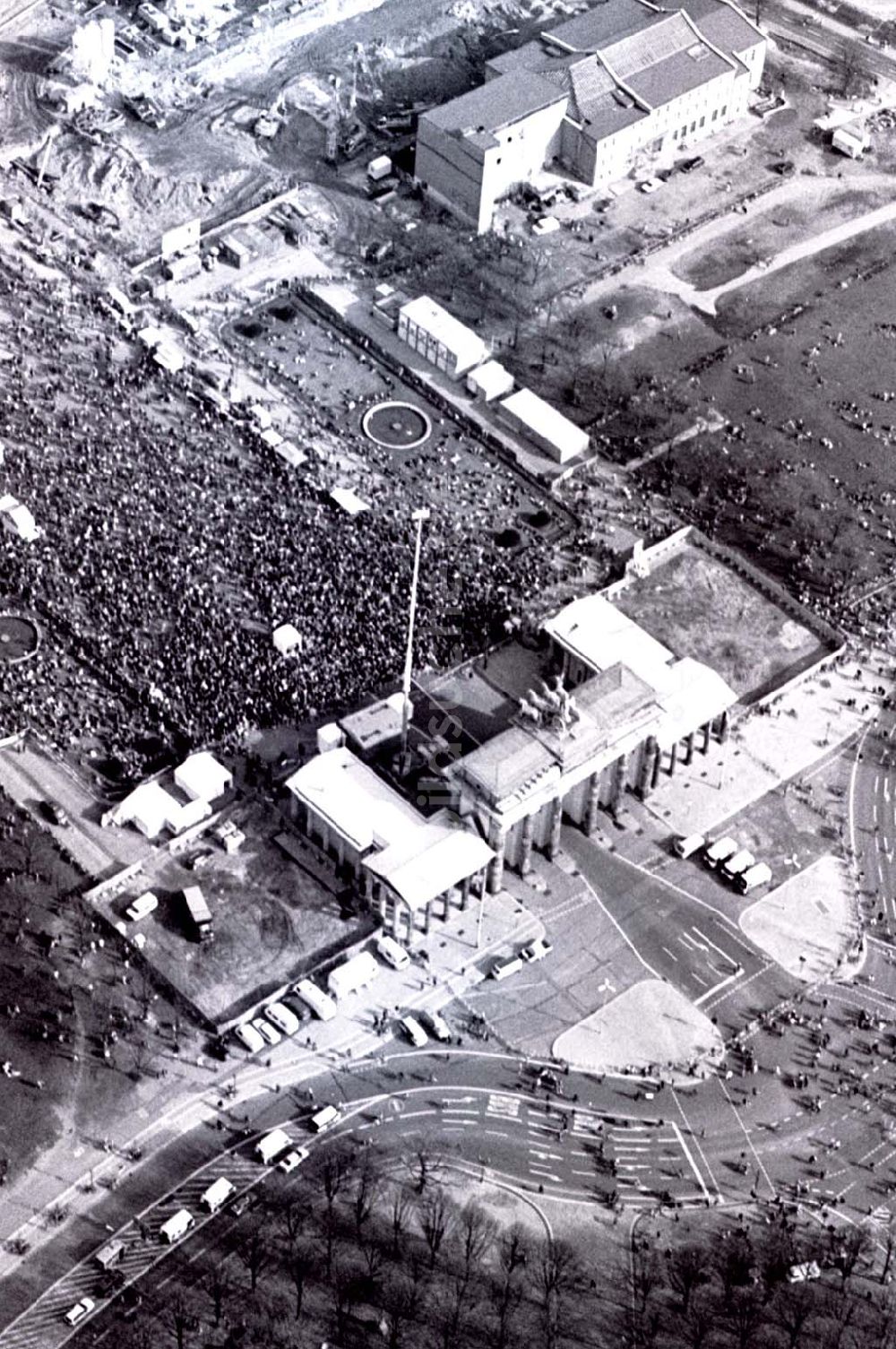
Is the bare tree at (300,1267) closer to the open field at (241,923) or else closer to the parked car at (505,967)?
the open field at (241,923)

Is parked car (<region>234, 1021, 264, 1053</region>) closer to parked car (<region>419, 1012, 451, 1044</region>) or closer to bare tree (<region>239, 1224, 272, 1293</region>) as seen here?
parked car (<region>419, 1012, 451, 1044</region>)

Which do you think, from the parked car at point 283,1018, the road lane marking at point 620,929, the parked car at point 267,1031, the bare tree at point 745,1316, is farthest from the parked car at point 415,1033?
the bare tree at point 745,1316

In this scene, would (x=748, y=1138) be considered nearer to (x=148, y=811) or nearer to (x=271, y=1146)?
(x=271, y=1146)

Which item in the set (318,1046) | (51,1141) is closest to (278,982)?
(318,1046)

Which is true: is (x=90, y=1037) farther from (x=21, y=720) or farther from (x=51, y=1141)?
(x=21, y=720)

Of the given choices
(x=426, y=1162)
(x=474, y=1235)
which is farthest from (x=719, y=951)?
(x=474, y=1235)
